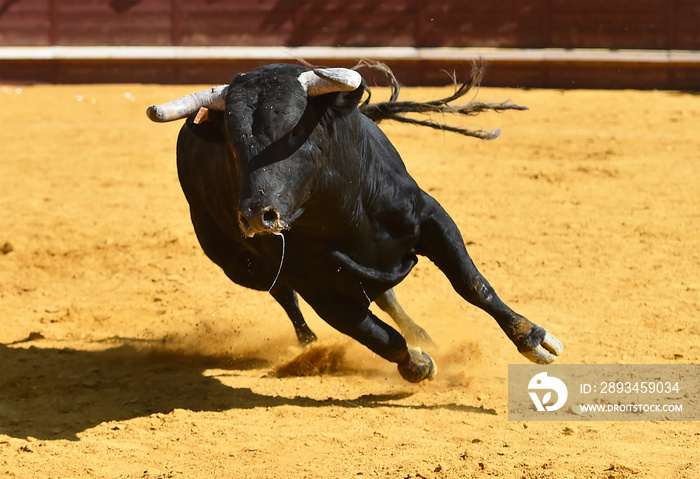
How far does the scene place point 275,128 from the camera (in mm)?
3119

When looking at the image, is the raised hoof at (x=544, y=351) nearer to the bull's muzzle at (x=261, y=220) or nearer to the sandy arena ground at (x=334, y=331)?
the sandy arena ground at (x=334, y=331)

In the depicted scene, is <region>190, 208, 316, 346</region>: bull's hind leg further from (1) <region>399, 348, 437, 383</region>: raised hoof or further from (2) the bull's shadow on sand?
(1) <region>399, 348, 437, 383</region>: raised hoof

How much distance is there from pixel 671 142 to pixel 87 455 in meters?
6.32

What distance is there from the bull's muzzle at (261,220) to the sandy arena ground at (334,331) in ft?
2.48

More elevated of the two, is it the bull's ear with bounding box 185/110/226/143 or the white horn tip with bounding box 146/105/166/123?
the white horn tip with bounding box 146/105/166/123

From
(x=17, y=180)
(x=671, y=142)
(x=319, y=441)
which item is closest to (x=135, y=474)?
(x=319, y=441)

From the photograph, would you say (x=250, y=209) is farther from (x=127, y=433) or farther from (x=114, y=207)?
(x=114, y=207)

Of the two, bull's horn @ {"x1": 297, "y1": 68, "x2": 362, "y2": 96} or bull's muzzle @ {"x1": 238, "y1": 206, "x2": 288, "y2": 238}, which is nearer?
bull's muzzle @ {"x1": 238, "y1": 206, "x2": 288, "y2": 238}

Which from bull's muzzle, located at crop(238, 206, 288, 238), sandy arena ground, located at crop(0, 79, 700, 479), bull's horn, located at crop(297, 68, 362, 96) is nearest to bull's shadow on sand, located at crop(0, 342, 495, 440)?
sandy arena ground, located at crop(0, 79, 700, 479)

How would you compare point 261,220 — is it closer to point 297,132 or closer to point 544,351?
point 297,132

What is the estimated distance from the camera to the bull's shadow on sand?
3840mm

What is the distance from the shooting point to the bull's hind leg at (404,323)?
4.61 metres

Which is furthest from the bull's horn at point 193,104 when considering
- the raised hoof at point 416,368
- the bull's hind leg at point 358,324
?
the raised hoof at point 416,368

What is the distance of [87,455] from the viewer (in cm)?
336
